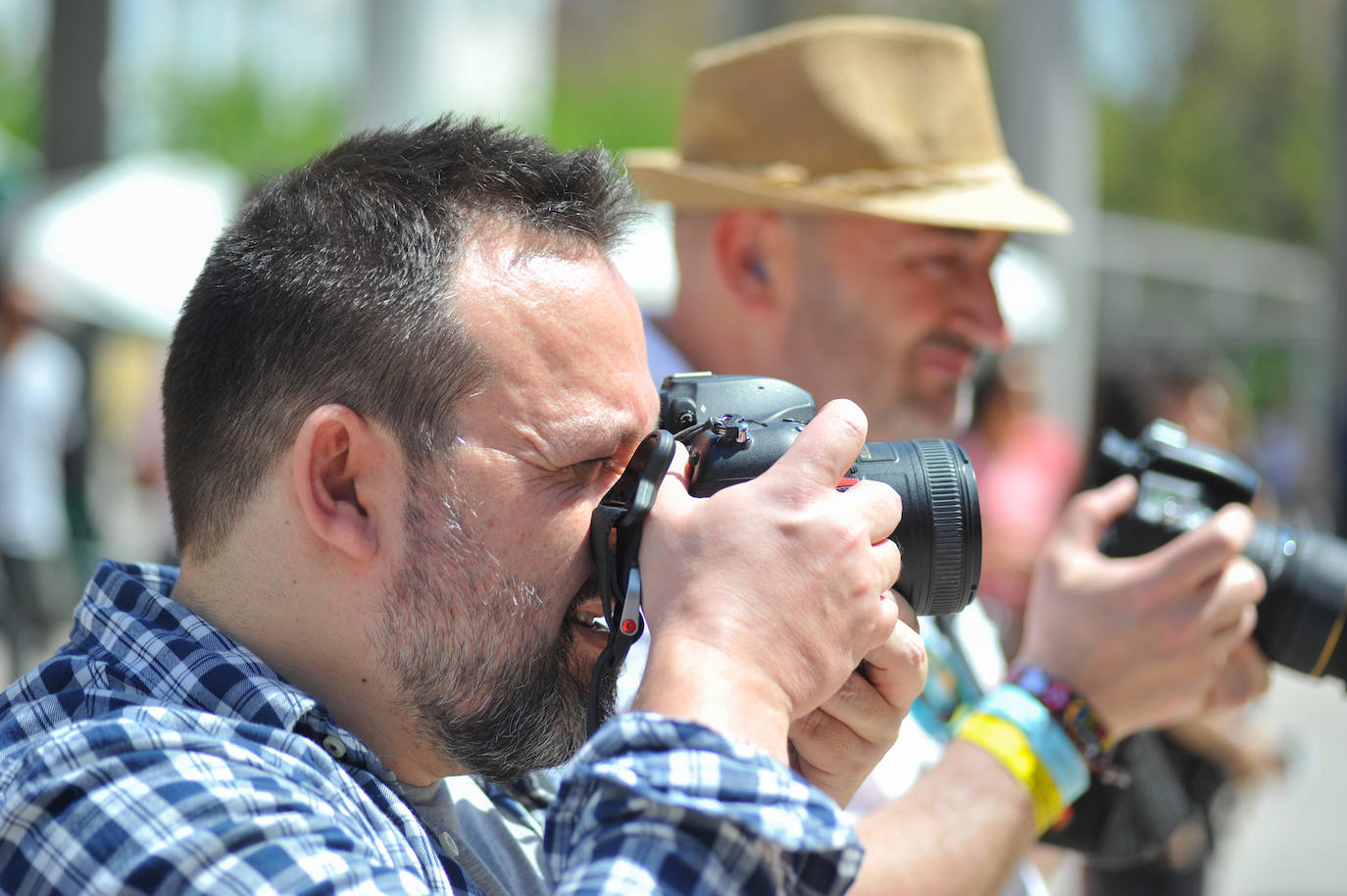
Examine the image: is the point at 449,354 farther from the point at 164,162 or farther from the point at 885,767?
the point at 164,162

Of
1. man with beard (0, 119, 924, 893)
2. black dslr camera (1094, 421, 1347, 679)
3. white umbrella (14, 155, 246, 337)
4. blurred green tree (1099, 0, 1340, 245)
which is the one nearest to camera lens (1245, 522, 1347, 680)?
black dslr camera (1094, 421, 1347, 679)

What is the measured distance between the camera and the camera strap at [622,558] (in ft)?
4.19

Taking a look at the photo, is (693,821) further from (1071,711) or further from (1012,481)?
(1012,481)

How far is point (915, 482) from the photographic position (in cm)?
140

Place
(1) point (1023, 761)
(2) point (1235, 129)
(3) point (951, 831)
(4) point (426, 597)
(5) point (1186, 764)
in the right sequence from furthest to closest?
(2) point (1235, 129) → (5) point (1186, 764) → (1) point (1023, 761) → (3) point (951, 831) → (4) point (426, 597)

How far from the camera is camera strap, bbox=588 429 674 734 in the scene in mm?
1277

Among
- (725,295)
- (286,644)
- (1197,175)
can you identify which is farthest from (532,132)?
(1197,175)

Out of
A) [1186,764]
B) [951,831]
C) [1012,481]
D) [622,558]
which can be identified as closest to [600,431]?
[622,558]

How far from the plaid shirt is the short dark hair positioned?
0.28 m

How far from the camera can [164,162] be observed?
954cm

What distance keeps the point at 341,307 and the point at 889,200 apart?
4.39ft

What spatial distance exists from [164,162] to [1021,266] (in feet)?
20.2

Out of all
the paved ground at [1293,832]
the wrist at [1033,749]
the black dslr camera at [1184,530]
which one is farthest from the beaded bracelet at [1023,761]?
the paved ground at [1293,832]

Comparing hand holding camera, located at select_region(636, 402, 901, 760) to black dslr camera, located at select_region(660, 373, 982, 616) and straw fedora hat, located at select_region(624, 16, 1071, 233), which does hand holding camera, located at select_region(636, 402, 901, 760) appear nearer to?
black dslr camera, located at select_region(660, 373, 982, 616)
